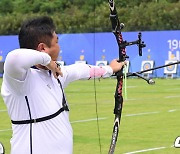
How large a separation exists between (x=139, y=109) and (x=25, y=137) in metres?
11.1

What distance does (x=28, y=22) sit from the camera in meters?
3.61

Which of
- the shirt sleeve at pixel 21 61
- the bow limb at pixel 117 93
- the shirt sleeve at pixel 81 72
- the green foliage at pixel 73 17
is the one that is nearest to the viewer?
the shirt sleeve at pixel 21 61

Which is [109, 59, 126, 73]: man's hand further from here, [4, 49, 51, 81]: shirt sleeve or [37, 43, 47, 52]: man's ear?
[4, 49, 51, 81]: shirt sleeve

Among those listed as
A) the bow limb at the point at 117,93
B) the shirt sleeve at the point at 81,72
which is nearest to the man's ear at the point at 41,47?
the shirt sleeve at the point at 81,72

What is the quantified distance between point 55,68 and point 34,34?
0.23 metres

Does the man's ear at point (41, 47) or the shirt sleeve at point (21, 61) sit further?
the man's ear at point (41, 47)

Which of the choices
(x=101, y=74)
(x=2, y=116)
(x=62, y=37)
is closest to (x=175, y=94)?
(x=2, y=116)

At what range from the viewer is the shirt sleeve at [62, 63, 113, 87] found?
3.86 m

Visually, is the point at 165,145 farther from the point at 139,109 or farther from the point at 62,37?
the point at 62,37

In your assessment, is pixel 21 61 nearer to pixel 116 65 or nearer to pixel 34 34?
pixel 34 34

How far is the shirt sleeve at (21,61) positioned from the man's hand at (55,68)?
5 centimetres

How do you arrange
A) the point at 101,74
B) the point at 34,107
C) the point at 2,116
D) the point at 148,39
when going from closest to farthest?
the point at 34,107, the point at 101,74, the point at 2,116, the point at 148,39

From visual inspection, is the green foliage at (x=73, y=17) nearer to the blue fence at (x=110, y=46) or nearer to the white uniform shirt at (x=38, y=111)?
the blue fence at (x=110, y=46)

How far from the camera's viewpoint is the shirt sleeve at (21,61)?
3.30m
